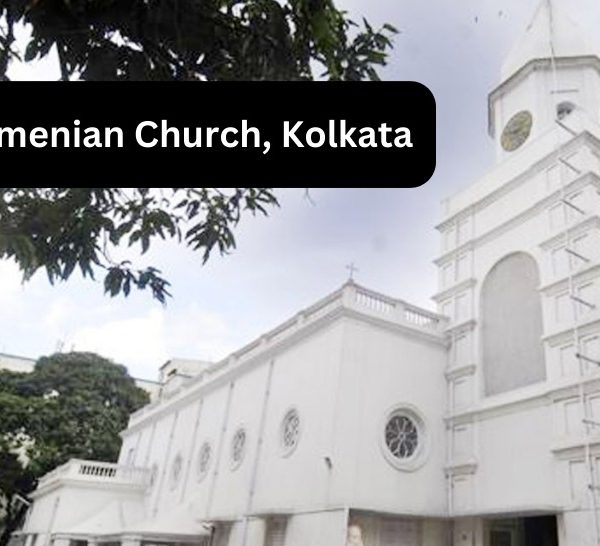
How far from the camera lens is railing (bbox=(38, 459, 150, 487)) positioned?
1137 inches

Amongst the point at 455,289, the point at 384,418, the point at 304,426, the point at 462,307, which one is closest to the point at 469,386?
the point at 462,307

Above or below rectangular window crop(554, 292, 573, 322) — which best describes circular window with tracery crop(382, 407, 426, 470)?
below

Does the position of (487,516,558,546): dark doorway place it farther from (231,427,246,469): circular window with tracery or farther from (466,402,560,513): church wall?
(231,427,246,469): circular window with tracery

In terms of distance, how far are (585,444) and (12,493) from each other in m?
31.4

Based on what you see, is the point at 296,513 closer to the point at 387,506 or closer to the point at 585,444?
the point at 387,506

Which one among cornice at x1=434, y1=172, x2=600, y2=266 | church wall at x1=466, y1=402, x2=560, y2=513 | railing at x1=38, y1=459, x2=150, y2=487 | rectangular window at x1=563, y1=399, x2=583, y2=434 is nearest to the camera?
rectangular window at x1=563, y1=399, x2=583, y2=434

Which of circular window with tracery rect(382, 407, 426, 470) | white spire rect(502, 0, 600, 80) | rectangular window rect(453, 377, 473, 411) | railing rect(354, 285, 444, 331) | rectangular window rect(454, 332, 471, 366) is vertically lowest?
circular window with tracery rect(382, 407, 426, 470)

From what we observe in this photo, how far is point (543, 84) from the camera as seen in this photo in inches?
797

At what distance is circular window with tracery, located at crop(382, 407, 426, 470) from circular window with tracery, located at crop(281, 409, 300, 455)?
101 inches

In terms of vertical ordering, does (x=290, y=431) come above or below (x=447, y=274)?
below

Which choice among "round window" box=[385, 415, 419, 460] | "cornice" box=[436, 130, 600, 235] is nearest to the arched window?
"cornice" box=[436, 130, 600, 235]

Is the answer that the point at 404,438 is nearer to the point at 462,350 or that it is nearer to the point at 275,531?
the point at 462,350

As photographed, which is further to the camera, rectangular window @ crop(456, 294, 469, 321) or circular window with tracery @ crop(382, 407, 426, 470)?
rectangular window @ crop(456, 294, 469, 321)

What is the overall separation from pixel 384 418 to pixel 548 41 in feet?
43.7
